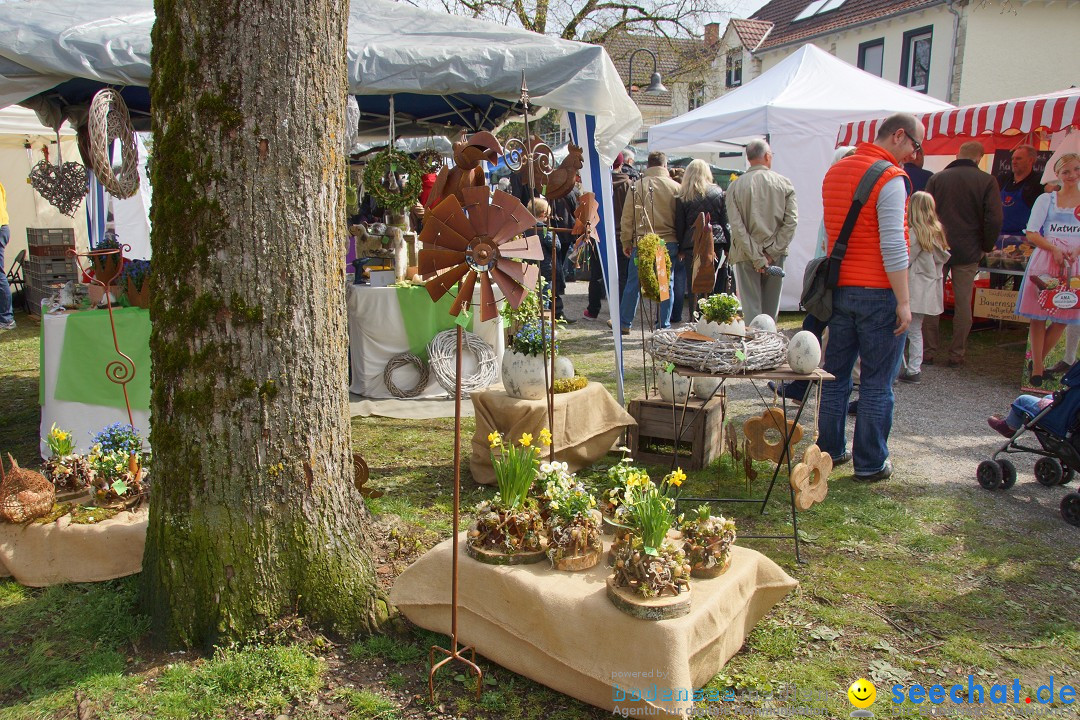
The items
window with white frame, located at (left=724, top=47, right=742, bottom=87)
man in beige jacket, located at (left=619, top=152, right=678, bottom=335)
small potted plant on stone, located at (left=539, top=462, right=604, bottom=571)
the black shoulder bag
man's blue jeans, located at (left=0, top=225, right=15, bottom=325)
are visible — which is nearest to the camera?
small potted plant on stone, located at (left=539, top=462, right=604, bottom=571)

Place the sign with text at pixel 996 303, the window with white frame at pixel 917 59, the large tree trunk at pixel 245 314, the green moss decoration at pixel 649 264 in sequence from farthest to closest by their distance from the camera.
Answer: the window with white frame at pixel 917 59 < the sign with text at pixel 996 303 < the green moss decoration at pixel 649 264 < the large tree trunk at pixel 245 314

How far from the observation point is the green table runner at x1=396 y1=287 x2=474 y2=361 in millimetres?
6000

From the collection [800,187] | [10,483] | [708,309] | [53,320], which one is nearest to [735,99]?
[800,187]

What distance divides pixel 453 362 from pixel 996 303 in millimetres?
5230

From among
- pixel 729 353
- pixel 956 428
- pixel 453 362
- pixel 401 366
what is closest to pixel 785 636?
pixel 729 353

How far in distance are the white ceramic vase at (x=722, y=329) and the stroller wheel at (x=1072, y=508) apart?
1.73 m

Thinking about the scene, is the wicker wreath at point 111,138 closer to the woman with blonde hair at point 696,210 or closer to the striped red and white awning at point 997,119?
the woman with blonde hair at point 696,210

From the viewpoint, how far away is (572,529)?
261cm

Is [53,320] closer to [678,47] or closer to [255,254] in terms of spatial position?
[255,254]

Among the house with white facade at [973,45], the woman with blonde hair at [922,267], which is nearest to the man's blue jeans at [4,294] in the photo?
the woman with blonde hair at [922,267]

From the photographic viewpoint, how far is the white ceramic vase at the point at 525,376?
13.6 ft

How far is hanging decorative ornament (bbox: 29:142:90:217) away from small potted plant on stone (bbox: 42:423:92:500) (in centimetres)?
376

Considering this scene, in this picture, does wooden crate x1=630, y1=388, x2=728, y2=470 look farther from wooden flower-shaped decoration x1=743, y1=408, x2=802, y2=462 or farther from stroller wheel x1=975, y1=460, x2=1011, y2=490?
stroller wheel x1=975, y1=460, x2=1011, y2=490

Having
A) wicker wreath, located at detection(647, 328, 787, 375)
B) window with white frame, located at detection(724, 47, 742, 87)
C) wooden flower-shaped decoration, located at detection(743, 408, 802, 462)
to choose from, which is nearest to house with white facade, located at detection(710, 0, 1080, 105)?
window with white frame, located at detection(724, 47, 742, 87)
